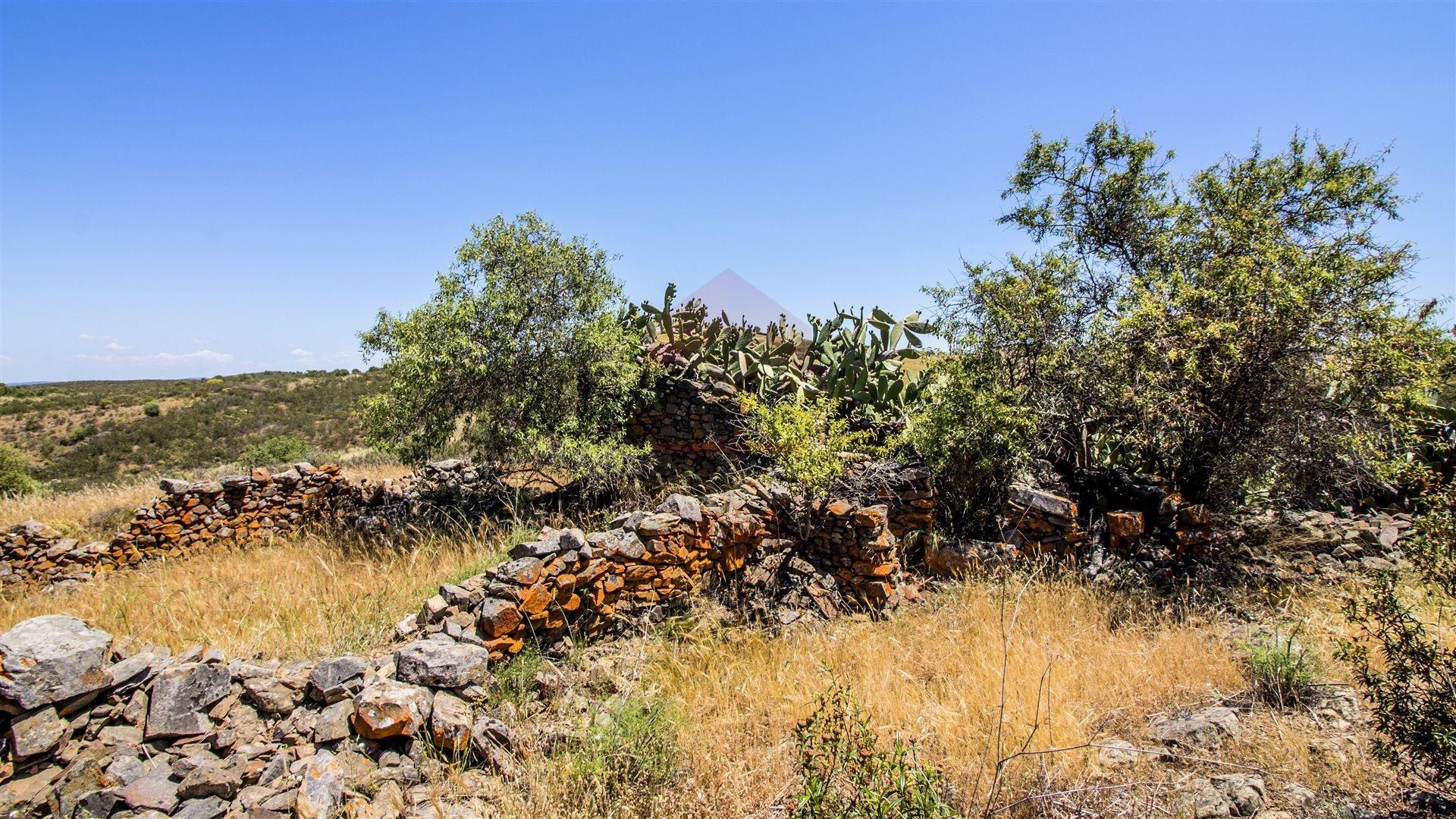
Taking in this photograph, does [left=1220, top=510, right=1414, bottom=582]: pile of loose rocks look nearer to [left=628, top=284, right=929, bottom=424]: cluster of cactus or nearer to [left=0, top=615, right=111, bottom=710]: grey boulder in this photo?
[left=628, top=284, right=929, bottom=424]: cluster of cactus

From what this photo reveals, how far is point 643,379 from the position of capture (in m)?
8.27

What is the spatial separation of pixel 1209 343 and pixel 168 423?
117 feet

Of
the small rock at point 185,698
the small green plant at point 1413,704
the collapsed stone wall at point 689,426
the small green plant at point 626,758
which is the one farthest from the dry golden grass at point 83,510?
the small green plant at point 1413,704

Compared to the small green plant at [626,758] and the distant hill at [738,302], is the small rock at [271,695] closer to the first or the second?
the small green plant at [626,758]

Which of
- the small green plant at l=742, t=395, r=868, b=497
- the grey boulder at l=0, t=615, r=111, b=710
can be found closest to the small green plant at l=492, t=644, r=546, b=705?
the grey boulder at l=0, t=615, r=111, b=710

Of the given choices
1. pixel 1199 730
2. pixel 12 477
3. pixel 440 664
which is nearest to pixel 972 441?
pixel 1199 730

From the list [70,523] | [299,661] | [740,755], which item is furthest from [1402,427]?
[70,523]

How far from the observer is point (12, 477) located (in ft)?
40.7

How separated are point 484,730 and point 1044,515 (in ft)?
16.0

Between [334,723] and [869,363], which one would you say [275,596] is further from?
[869,363]

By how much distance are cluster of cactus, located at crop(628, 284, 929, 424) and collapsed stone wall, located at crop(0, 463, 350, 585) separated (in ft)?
16.7

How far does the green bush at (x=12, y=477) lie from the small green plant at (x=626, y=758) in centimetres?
1561

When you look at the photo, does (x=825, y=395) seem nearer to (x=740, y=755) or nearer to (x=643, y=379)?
(x=643, y=379)

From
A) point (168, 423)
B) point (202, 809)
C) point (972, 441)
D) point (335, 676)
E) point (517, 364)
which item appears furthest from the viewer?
point (168, 423)
